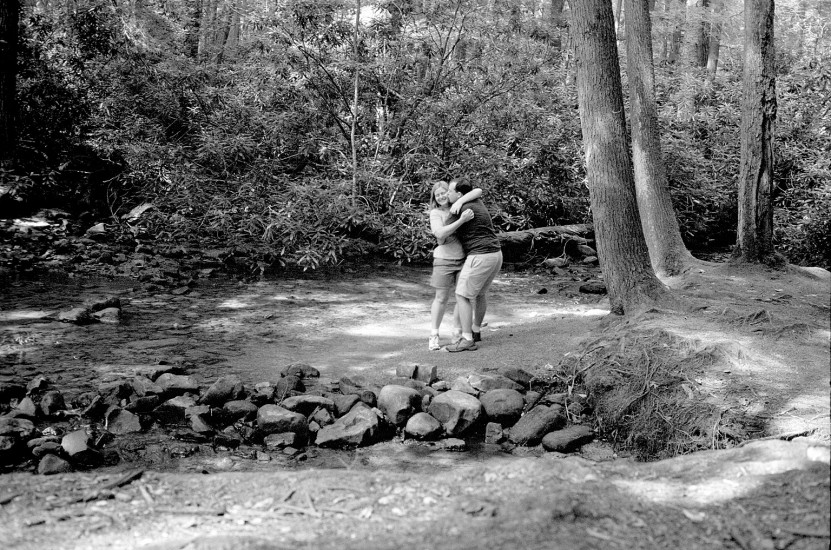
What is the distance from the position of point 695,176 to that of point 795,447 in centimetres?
1356

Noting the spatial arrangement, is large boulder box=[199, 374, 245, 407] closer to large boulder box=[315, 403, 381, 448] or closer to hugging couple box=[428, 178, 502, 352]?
large boulder box=[315, 403, 381, 448]

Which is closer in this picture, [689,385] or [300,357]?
[689,385]

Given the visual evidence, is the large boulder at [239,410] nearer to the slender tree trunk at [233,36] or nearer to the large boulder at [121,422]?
the large boulder at [121,422]

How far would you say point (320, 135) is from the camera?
1495cm

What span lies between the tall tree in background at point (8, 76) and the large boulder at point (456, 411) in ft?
35.4

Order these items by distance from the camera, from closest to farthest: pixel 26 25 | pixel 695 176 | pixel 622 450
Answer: pixel 622 450 < pixel 26 25 < pixel 695 176

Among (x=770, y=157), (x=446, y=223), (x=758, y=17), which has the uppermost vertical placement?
(x=758, y=17)

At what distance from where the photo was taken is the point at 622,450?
5.72 meters

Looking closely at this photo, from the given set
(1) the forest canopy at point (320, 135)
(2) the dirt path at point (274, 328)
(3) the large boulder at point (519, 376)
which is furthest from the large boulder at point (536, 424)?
(1) the forest canopy at point (320, 135)

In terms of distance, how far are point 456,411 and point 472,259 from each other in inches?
83.2

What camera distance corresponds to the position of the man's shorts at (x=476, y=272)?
24.9 ft

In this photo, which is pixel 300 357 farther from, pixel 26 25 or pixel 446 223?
pixel 26 25

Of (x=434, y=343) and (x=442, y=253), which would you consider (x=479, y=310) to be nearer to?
(x=434, y=343)

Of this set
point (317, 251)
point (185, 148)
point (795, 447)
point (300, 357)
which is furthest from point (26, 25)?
point (795, 447)
